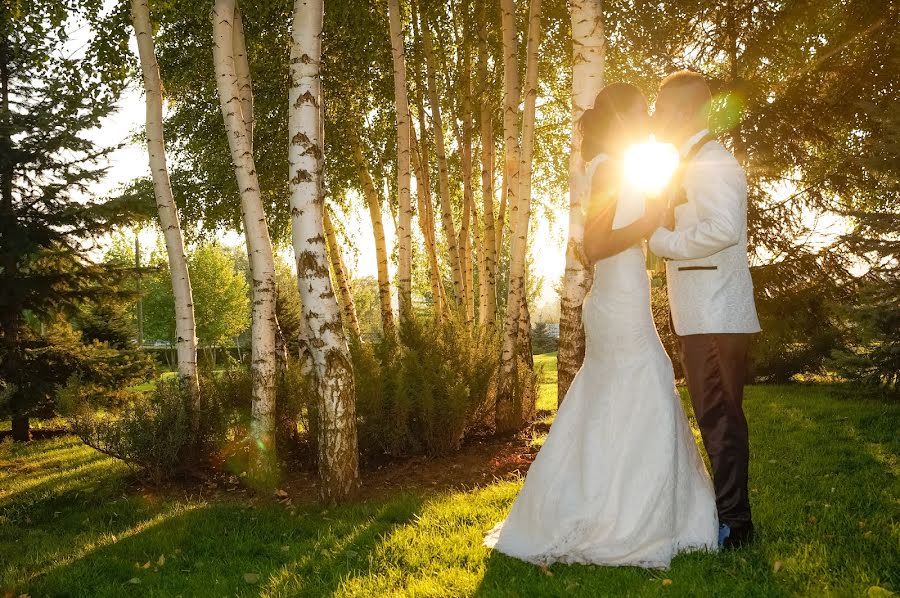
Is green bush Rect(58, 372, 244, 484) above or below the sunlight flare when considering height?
below

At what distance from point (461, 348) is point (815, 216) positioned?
6.56 meters

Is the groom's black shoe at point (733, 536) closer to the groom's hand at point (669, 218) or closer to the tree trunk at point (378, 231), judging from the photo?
the groom's hand at point (669, 218)

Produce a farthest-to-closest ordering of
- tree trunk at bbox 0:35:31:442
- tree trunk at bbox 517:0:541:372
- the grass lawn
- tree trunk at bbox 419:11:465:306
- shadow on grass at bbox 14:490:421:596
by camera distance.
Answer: tree trunk at bbox 419:11:465:306 → tree trunk at bbox 0:35:31:442 → tree trunk at bbox 517:0:541:372 → shadow on grass at bbox 14:490:421:596 → the grass lawn

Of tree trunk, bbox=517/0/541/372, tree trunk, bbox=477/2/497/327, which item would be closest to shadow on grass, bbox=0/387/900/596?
tree trunk, bbox=517/0/541/372

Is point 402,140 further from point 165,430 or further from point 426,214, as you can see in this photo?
point 165,430

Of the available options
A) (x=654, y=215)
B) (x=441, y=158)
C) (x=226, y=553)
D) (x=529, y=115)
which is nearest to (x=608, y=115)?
(x=654, y=215)

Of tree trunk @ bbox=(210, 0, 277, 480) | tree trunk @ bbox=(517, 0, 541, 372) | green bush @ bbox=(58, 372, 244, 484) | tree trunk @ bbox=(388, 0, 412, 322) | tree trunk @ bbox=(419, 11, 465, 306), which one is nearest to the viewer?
tree trunk @ bbox=(210, 0, 277, 480)

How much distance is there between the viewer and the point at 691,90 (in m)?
3.42

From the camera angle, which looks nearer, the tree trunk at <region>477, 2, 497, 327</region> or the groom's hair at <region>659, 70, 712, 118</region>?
the groom's hair at <region>659, 70, 712, 118</region>

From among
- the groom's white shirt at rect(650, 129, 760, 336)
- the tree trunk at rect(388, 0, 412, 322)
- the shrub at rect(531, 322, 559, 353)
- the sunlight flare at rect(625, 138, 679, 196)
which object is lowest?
the shrub at rect(531, 322, 559, 353)

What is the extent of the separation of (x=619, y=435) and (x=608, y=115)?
70.8 inches

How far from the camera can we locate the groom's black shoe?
3.41 metres

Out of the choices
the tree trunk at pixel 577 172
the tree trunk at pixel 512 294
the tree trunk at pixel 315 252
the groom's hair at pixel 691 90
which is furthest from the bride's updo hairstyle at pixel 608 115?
the tree trunk at pixel 512 294

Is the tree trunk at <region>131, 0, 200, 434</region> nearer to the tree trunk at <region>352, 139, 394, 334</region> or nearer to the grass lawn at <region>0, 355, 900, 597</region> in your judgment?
the grass lawn at <region>0, 355, 900, 597</region>
